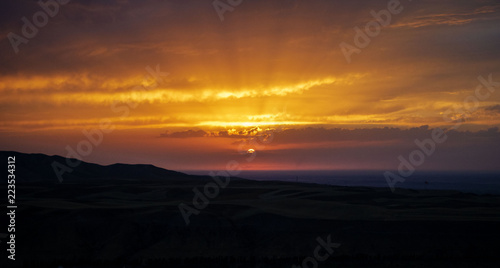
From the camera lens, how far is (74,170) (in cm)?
15288

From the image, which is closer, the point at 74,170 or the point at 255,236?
the point at 255,236

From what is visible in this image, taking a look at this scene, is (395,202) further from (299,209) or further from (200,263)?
(200,263)

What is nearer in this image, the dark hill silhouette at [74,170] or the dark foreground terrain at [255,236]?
the dark foreground terrain at [255,236]

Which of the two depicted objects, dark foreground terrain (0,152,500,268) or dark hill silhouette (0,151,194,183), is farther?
dark hill silhouette (0,151,194,183)

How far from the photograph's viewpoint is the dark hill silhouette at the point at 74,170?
451 feet

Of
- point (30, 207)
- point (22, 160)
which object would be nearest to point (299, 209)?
point (30, 207)

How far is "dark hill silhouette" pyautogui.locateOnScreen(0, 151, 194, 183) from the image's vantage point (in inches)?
5408

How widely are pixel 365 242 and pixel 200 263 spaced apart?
49.4 feet

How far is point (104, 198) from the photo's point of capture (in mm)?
76875

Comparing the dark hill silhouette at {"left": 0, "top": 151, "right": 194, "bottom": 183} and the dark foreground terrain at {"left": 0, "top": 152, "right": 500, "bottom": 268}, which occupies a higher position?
the dark hill silhouette at {"left": 0, "top": 151, "right": 194, "bottom": 183}

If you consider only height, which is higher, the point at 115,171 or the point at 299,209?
the point at 115,171

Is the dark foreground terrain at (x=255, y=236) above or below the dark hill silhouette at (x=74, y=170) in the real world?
below

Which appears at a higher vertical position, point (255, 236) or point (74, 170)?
point (74, 170)

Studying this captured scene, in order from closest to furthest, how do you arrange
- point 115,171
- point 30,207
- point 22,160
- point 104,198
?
point 30,207 < point 104,198 < point 22,160 < point 115,171
